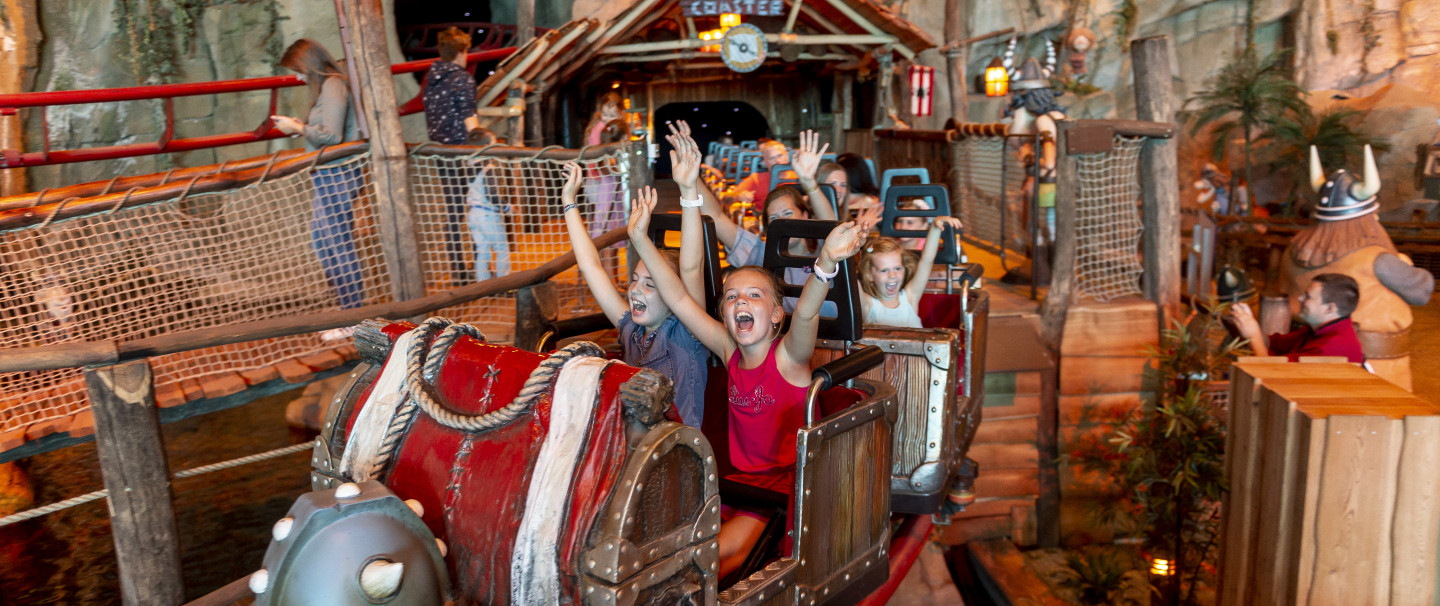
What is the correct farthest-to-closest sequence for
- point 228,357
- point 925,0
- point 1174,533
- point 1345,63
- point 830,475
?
point 925,0 → point 1345,63 → point 1174,533 → point 228,357 → point 830,475

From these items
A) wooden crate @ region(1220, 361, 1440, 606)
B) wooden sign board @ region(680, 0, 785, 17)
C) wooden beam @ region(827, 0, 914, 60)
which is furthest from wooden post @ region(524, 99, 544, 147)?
wooden crate @ region(1220, 361, 1440, 606)

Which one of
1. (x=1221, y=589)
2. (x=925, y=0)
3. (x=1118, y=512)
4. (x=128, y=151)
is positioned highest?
(x=925, y=0)

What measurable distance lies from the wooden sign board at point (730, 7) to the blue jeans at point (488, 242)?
639 cm

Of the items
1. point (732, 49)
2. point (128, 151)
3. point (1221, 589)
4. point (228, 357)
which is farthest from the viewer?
point (732, 49)

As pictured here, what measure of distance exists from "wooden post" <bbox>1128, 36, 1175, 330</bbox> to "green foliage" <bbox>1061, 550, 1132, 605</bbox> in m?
1.47

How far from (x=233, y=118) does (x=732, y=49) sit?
6226mm

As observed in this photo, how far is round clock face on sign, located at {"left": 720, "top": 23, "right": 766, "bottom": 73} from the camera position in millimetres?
10070

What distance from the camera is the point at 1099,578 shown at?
5141 mm

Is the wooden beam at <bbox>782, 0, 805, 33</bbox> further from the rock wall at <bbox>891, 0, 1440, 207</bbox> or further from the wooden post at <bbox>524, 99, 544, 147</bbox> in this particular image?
the wooden post at <bbox>524, 99, 544, 147</bbox>

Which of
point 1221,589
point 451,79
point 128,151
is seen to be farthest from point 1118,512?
point 128,151

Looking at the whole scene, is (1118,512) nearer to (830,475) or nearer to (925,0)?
(830,475)

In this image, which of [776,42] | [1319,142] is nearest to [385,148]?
[776,42]

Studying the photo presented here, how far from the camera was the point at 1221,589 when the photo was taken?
3.26m

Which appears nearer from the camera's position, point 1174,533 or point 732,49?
point 1174,533
